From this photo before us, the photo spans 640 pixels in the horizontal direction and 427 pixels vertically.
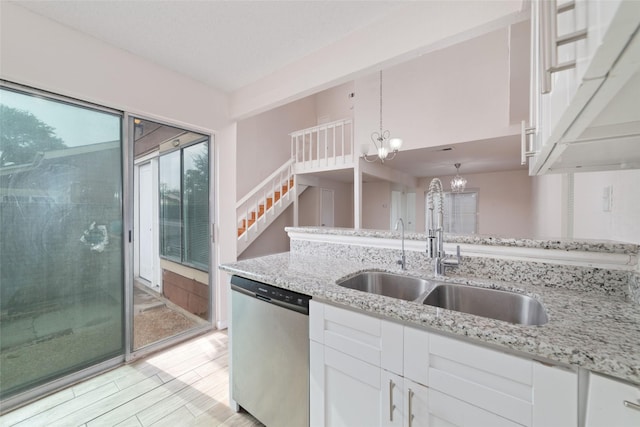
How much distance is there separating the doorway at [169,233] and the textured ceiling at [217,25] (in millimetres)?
668

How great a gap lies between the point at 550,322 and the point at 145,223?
117 inches

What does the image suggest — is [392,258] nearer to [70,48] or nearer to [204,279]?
[204,279]

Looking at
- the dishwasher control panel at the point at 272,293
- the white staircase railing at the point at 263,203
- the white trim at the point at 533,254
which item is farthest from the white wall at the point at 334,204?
the dishwasher control panel at the point at 272,293

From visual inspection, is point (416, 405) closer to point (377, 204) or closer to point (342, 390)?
point (342, 390)

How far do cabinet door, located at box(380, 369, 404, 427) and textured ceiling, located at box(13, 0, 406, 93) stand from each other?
6.83 feet

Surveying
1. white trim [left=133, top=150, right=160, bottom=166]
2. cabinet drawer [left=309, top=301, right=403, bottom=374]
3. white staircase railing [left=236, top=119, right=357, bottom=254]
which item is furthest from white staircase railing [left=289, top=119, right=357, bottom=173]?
cabinet drawer [left=309, top=301, right=403, bottom=374]

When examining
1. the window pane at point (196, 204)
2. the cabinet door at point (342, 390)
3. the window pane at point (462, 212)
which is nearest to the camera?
the cabinet door at point (342, 390)

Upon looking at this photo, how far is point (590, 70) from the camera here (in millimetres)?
371

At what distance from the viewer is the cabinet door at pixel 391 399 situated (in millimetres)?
1008

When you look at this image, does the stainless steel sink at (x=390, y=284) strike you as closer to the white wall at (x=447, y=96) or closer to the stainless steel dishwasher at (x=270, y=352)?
the stainless steel dishwasher at (x=270, y=352)

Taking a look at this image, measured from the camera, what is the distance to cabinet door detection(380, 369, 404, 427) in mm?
1008

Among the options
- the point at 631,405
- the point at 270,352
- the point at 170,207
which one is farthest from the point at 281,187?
the point at 631,405

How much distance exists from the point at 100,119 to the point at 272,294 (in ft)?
6.72

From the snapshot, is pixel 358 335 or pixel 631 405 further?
pixel 358 335
